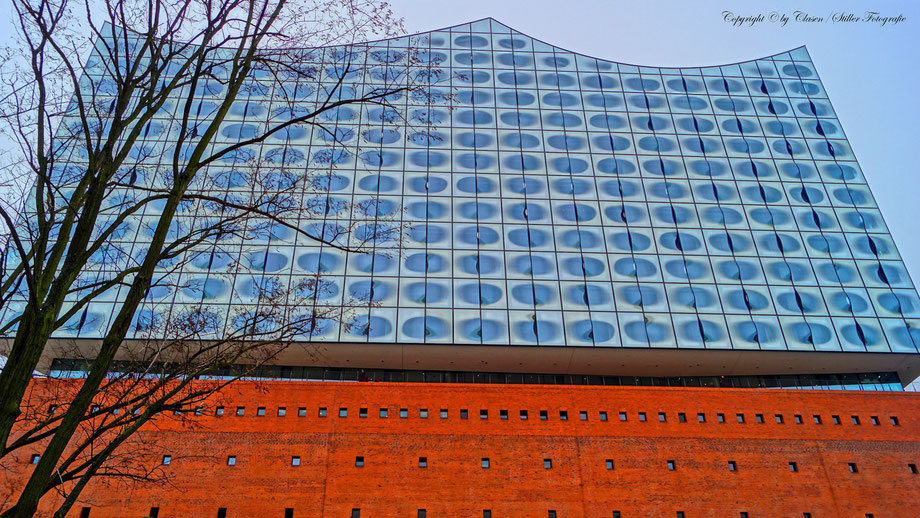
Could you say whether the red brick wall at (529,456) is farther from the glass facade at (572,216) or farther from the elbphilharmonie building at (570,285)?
the glass facade at (572,216)

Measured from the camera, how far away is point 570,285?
26094 millimetres

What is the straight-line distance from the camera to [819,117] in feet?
108

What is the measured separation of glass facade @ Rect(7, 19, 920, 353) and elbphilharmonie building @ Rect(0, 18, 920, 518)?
10 cm

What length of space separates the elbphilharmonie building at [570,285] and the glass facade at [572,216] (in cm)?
10

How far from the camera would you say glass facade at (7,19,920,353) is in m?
25.1

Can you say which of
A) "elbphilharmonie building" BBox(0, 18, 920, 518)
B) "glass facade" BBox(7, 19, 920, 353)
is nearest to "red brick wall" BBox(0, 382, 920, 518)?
"elbphilharmonie building" BBox(0, 18, 920, 518)

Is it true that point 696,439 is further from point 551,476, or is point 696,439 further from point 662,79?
point 662,79

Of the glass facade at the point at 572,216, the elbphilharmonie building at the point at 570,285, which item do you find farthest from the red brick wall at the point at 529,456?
the glass facade at the point at 572,216

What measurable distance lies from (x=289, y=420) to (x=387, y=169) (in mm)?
11914

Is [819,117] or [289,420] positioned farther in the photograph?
[819,117]

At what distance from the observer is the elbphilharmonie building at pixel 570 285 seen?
2131cm

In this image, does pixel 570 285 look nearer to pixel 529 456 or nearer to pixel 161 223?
pixel 529 456

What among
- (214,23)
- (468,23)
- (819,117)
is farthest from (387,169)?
(214,23)

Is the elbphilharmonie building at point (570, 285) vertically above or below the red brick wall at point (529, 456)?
above
